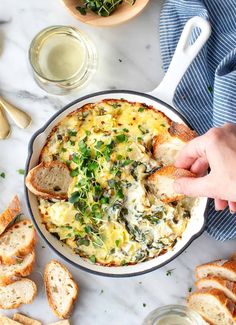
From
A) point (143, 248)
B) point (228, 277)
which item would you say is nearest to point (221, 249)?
point (228, 277)

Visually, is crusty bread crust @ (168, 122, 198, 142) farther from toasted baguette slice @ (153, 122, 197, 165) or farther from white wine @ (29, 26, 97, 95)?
white wine @ (29, 26, 97, 95)

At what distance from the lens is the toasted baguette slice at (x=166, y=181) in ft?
10.5

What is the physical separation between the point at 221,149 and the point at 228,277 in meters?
1.03

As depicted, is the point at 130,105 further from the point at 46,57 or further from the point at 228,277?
the point at 228,277

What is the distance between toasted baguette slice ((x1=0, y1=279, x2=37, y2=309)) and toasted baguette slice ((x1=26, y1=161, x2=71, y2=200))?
591 mm

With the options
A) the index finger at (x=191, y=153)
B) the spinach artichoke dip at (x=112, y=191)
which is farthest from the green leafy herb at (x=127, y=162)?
the index finger at (x=191, y=153)

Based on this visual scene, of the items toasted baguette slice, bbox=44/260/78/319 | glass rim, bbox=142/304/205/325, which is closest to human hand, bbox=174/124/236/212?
glass rim, bbox=142/304/205/325

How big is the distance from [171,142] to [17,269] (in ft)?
3.76

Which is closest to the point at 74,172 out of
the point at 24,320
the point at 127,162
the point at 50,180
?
the point at 50,180

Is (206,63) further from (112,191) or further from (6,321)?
(6,321)

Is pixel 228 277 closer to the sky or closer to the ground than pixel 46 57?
closer to the ground

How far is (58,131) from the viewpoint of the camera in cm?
334

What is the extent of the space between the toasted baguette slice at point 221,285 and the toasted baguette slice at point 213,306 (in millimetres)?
28

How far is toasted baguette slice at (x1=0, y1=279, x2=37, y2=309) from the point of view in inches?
140
